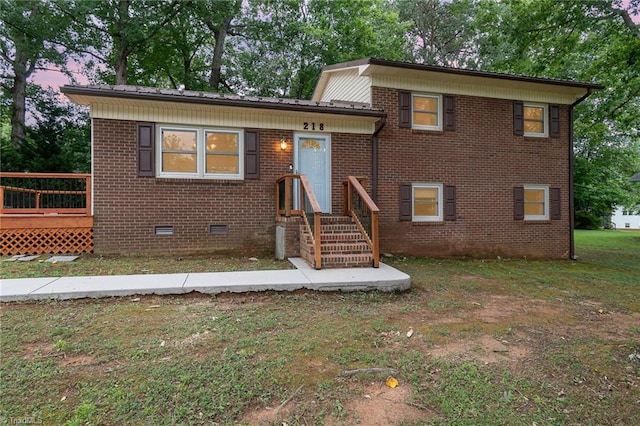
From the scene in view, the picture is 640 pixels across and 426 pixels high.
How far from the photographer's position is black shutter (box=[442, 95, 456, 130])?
9.08 m

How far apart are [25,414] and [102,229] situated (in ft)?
19.1

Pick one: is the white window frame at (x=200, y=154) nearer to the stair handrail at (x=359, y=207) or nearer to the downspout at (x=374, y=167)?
the stair handrail at (x=359, y=207)

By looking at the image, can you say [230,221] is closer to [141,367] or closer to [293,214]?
[293,214]

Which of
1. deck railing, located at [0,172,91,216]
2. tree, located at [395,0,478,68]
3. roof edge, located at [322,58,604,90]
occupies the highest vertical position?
tree, located at [395,0,478,68]

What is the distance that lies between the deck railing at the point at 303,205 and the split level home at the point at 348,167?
4 centimetres

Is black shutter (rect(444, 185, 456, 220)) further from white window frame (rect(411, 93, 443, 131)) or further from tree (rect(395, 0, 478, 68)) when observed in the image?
tree (rect(395, 0, 478, 68))

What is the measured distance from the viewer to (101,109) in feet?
22.9

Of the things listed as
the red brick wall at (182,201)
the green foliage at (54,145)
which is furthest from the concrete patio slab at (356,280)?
the green foliage at (54,145)

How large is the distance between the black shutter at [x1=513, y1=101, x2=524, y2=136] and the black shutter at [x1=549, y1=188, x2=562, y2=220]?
207 cm

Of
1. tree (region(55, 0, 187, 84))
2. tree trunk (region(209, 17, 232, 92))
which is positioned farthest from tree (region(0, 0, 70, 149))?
tree trunk (region(209, 17, 232, 92))

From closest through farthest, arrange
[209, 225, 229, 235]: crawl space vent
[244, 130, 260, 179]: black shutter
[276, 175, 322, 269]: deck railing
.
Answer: [276, 175, 322, 269]: deck railing
[209, 225, 229, 235]: crawl space vent
[244, 130, 260, 179]: black shutter

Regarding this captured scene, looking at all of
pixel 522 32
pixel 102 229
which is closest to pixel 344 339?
pixel 102 229

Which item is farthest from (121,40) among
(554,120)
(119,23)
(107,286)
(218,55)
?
(554,120)

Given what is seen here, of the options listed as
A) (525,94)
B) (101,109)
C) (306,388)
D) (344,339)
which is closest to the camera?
(306,388)
